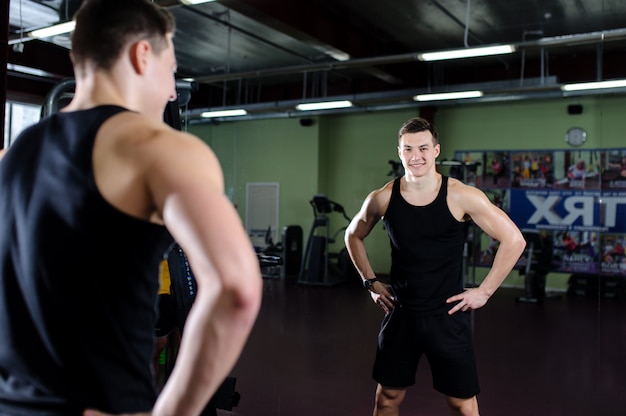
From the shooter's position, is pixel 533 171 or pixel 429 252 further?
pixel 533 171

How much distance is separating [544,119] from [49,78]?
3.00 m

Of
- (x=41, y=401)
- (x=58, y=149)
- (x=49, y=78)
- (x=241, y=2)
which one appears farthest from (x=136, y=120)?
(x=241, y=2)

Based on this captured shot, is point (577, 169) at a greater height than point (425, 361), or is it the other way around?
point (577, 169)

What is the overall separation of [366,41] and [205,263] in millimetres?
6283

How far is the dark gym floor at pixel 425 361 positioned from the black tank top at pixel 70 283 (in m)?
2.71

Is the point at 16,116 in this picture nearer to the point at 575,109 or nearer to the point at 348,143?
the point at 348,143

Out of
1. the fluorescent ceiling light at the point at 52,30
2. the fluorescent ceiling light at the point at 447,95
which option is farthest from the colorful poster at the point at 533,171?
the fluorescent ceiling light at the point at 52,30

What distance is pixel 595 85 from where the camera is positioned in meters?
3.68

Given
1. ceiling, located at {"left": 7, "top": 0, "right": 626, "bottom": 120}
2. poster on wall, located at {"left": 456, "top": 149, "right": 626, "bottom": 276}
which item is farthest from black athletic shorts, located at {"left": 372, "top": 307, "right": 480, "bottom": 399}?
ceiling, located at {"left": 7, "top": 0, "right": 626, "bottom": 120}

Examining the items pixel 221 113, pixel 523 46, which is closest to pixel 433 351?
pixel 221 113

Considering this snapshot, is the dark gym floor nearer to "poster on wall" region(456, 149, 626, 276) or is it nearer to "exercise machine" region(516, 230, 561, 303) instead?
"exercise machine" region(516, 230, 561, 303)

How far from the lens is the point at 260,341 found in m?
4.36

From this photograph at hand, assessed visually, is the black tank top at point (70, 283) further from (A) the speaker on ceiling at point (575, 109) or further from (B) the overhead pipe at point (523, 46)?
(A) the speaker on ceiling at point (575, 109)

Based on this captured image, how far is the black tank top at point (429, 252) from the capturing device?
2416 mm
